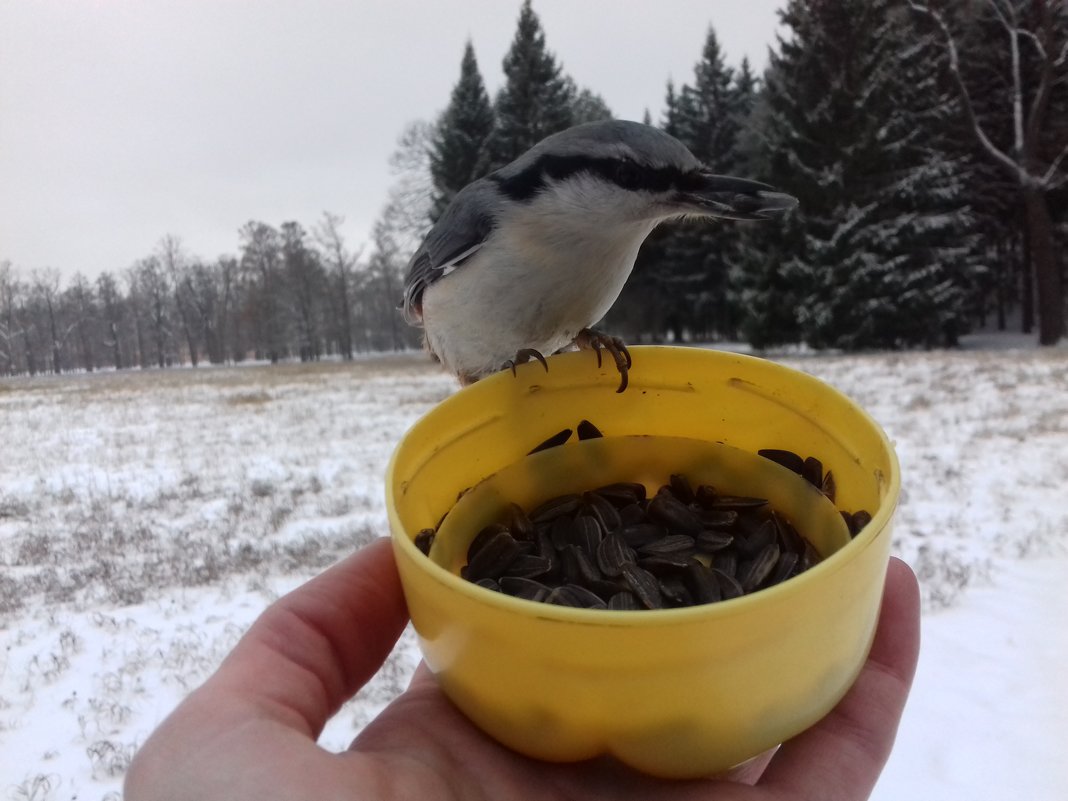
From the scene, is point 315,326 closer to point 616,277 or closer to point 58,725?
point 58,725

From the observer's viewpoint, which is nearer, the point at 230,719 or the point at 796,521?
the point at 230,719

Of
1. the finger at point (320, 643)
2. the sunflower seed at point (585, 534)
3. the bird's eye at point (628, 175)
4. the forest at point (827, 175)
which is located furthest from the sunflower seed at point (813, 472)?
the forest at point (827, 175)

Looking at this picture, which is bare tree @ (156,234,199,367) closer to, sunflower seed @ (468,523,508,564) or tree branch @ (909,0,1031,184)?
sunflower seed @ (468,523,508,564)

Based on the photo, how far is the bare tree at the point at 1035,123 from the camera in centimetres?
1082

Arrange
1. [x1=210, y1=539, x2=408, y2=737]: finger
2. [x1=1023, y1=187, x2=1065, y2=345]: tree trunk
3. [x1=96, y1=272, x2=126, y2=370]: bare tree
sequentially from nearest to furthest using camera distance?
[x1=210, y1=539, x2=408, y2=737]: finger
[x1=96, y1=272, x2=126, y2=370]: bare tree
[x1=1023, y1=187, x2=1065, y2=345]: tree trunk

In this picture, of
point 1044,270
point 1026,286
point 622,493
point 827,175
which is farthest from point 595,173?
point 1026,286

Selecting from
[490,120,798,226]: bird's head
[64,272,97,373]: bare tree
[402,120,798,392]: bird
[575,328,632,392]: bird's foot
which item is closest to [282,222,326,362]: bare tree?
[64,272,97,373]: bare tree

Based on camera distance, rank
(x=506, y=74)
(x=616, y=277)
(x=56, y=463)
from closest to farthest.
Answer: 1. (x=616, y=277)
2. (x=56, y=463)
3. (x=506, y=74)

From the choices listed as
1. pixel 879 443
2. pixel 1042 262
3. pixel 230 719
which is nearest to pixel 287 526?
pixel 230 719

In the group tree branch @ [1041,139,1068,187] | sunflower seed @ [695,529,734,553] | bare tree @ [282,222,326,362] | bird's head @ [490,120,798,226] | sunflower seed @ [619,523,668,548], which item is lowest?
sunflower seed @ [695,529,734,553]

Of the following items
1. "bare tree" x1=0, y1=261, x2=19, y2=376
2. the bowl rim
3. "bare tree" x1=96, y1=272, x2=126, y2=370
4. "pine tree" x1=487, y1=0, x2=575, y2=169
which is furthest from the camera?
"pine tree" x1=487, y1=0, x2=575, y2=169

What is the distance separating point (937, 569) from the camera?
8.90 ft

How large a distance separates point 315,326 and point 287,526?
6840 mm

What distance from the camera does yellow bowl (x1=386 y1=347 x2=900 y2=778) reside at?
2.28 ft
